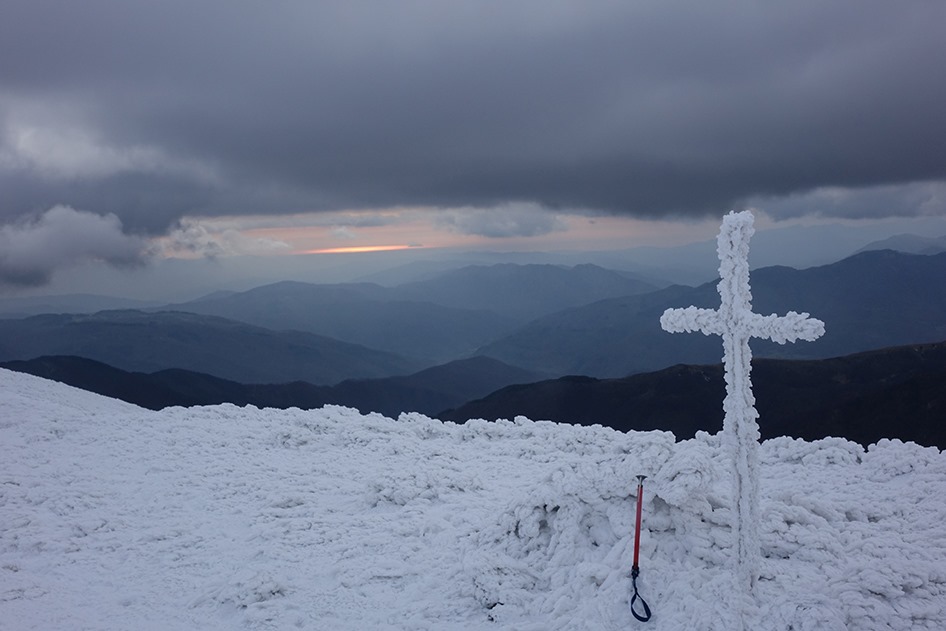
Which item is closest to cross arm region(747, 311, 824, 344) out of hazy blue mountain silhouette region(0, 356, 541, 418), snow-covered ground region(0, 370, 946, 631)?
snow-covered ground region(0, 370, 946, 631)

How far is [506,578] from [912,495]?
328 inches

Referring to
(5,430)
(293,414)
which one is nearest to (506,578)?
(293,414)

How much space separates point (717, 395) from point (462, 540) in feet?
273

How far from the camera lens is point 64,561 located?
1188 cm

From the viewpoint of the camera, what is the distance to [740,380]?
8031 millimetres

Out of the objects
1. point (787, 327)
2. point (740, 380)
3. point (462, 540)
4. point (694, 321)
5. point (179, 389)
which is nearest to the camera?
point (787, 327)

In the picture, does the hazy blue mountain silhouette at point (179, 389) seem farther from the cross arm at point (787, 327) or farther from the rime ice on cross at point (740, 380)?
the cross arm at point (787, 327)

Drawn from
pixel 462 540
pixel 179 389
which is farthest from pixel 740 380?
pixel 179 389

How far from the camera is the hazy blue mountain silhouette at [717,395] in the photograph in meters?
70.1

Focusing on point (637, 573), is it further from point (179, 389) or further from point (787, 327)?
point (179, 389)

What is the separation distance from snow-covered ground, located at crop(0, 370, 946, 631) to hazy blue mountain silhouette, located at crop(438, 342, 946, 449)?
Answer: 194 ft

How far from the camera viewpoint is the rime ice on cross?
8.00 metres

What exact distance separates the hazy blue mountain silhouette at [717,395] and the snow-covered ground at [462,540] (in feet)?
194

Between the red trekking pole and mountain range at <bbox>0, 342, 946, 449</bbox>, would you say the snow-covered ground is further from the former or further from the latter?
mountain range at <bbox>0, 342, 946, 449</bbox>
